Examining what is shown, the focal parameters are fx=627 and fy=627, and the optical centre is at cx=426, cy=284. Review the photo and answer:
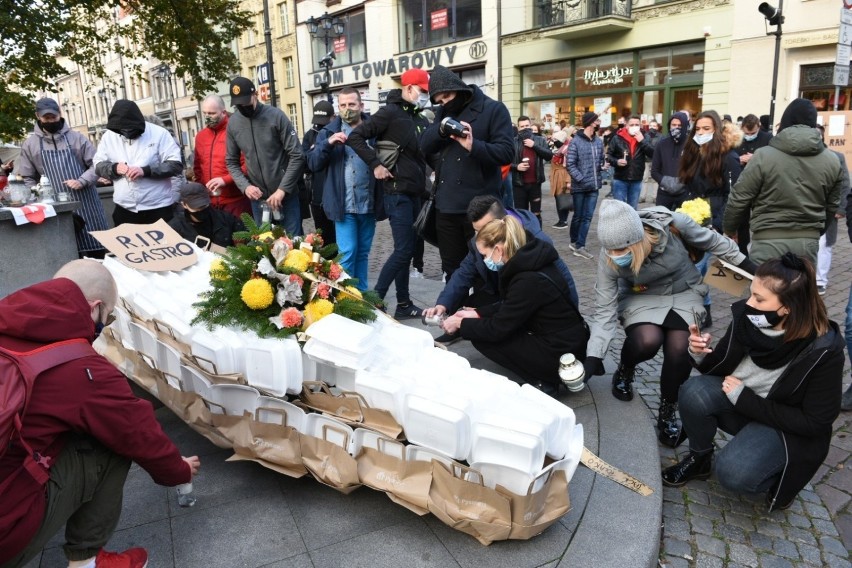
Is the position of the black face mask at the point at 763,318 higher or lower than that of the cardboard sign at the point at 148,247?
lower

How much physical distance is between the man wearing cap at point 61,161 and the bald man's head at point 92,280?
3.59m

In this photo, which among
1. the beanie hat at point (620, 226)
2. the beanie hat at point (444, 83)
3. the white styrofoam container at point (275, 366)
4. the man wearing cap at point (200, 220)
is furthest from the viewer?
the man wearing cap at point (200, 220)

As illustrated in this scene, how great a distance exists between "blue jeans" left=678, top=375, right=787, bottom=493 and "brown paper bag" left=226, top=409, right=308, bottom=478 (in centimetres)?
176

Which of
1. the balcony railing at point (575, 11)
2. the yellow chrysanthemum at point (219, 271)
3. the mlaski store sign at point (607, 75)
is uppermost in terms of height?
the balcony railing at point (575, 11)

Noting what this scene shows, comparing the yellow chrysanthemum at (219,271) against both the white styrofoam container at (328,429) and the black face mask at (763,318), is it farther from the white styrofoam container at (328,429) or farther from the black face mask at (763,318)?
the black face mask at (763,318)

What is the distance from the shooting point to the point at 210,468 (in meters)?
2.90

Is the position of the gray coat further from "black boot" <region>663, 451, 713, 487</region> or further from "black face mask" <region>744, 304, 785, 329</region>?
"black face mask" <region>744, 304, 785, 329</region>

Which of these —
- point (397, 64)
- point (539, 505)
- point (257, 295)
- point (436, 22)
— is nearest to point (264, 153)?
point (257, 295)

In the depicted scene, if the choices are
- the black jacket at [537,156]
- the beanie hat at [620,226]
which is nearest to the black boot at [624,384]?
the beanie hat at [620,226]

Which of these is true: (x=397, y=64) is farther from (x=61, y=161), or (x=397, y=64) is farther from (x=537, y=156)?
(x=61, y=161)

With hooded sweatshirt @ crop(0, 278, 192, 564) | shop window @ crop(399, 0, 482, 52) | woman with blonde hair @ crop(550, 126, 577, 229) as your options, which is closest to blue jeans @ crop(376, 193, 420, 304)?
hooded sweatshirt @ crop(0, 278, 192, 564)

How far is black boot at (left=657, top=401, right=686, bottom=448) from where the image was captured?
3260 millimetres

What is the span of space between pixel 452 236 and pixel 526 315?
57.2 inches

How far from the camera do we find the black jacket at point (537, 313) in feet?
10.9
